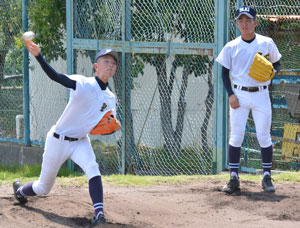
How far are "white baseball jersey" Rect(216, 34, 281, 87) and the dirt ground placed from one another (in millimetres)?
1209

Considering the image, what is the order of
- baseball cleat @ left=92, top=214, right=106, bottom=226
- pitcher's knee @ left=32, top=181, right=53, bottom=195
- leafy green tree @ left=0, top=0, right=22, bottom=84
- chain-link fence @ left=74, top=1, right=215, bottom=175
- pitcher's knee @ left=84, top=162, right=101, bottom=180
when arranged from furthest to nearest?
leafy green tree @ left=0, top=0, right=22, bottom=84 < chain-link fence @ left=74, top=1, right=215, bottom=175 < pitcher's knee @ left=32, top=181, right=53, bottom=195 < pitcher's knee @ left=84, top=162, right=101, bottom=180 < baseball cleat @ left=92, top=214, right=106, bottom=226

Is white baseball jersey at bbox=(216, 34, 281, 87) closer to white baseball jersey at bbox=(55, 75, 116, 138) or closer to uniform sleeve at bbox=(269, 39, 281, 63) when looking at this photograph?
uniform sleeve at bbox=(269, 39, 281, 63)

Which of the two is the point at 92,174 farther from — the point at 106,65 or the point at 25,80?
the point at 25,80

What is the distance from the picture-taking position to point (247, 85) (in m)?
6.56

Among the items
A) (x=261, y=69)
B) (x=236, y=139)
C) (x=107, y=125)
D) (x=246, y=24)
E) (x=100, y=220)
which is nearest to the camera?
(x=100, y=220)

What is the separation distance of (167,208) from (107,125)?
1113 mm

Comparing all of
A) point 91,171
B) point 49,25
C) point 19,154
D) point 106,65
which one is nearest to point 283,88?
point 106,65

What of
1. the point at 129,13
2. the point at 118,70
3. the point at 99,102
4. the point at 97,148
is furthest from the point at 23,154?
the point at 99,102

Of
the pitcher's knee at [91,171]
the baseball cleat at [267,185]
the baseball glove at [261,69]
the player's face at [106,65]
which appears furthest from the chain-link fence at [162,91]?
the pitcher's knee at [91,171]

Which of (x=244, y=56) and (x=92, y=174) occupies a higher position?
(x=244, y=56)

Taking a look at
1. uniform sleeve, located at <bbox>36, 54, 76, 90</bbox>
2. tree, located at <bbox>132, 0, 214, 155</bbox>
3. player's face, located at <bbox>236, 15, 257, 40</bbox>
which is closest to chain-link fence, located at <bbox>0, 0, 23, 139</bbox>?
tree, located at <bbox>132, 0, 214, 155</bbox>

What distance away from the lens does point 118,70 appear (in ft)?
30.6

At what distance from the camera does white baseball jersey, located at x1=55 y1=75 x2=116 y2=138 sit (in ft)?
17.8

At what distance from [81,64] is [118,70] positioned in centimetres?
84
